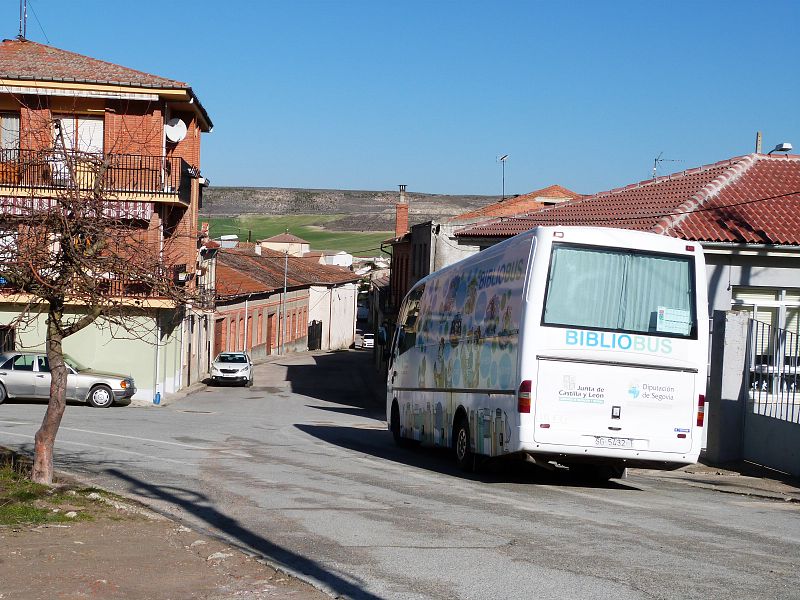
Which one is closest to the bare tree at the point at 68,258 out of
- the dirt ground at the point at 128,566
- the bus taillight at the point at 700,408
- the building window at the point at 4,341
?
the dirt ground at the point at 128,566

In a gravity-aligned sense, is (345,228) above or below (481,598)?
above

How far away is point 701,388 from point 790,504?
78.8 inches

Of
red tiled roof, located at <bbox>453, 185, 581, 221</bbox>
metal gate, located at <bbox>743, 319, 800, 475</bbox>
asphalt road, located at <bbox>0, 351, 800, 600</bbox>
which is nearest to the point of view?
asphalt road, located at <bbox>0, 351, 800, 600</bbox>

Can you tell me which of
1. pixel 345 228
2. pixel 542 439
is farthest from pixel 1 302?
pixel 345 228

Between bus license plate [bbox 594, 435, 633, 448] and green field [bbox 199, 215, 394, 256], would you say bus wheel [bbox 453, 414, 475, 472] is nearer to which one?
bus license plate [bbox 594, 435, 633, 448]

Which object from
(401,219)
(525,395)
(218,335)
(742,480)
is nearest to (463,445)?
(525,395)

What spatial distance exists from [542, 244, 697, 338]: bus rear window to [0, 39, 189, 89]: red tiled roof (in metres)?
25.7

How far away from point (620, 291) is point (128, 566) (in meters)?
7.95

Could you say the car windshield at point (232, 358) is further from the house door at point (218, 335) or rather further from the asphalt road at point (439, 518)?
the asphalt road at point (439, 518)

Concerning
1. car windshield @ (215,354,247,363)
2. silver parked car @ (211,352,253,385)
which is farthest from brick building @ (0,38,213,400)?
car windshield @ (215,354,247,363)

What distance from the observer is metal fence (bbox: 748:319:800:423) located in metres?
16.5

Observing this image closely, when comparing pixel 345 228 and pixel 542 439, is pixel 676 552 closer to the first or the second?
pixel 542 439

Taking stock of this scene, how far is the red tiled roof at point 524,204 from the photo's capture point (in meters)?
55.6

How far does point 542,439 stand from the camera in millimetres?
13297
